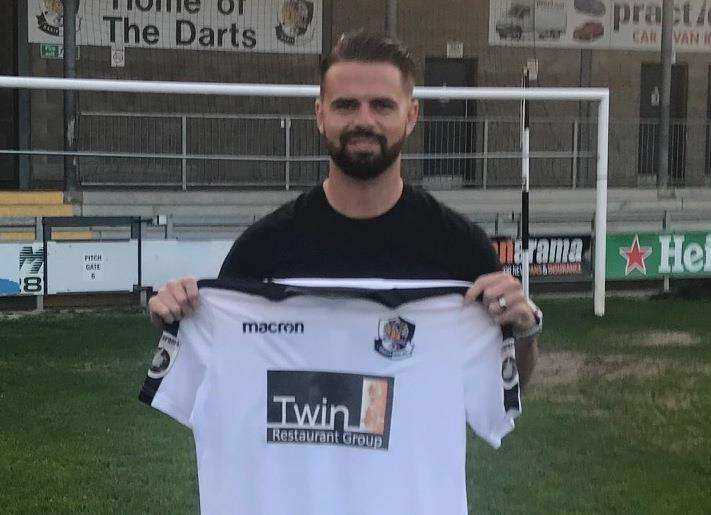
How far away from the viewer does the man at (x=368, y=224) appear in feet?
8.42

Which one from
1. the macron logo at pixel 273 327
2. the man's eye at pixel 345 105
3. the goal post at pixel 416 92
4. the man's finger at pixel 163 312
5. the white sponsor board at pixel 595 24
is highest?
the white sponsor board at pixel 595 24

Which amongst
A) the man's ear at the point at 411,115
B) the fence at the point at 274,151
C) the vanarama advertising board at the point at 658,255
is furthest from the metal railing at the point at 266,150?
the man's ear at the point at 411,115

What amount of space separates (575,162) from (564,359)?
213 inches

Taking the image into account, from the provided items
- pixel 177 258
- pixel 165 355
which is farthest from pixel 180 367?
pixel 177 258

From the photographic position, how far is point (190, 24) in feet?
45.9

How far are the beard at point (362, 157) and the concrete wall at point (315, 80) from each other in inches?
398

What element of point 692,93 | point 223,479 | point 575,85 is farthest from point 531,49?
point 223,479

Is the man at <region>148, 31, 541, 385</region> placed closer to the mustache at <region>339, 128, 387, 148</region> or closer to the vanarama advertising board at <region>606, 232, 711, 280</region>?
the mustache at <region>339, 128, 387, 148</region>

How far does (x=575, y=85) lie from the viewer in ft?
52.1

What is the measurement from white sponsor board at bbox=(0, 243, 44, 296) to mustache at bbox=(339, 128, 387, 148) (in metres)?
7.24

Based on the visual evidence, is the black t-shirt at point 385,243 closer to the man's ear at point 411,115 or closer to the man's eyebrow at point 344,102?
the man's ear at point 411,115

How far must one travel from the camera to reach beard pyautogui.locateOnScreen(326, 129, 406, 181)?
256 centimetres

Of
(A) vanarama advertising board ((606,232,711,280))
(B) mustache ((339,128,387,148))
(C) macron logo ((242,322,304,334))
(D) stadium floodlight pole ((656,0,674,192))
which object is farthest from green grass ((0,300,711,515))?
(D) stadium floodlight pole ((656,0,674,192))

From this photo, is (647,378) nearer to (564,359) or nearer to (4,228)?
(564,359)
